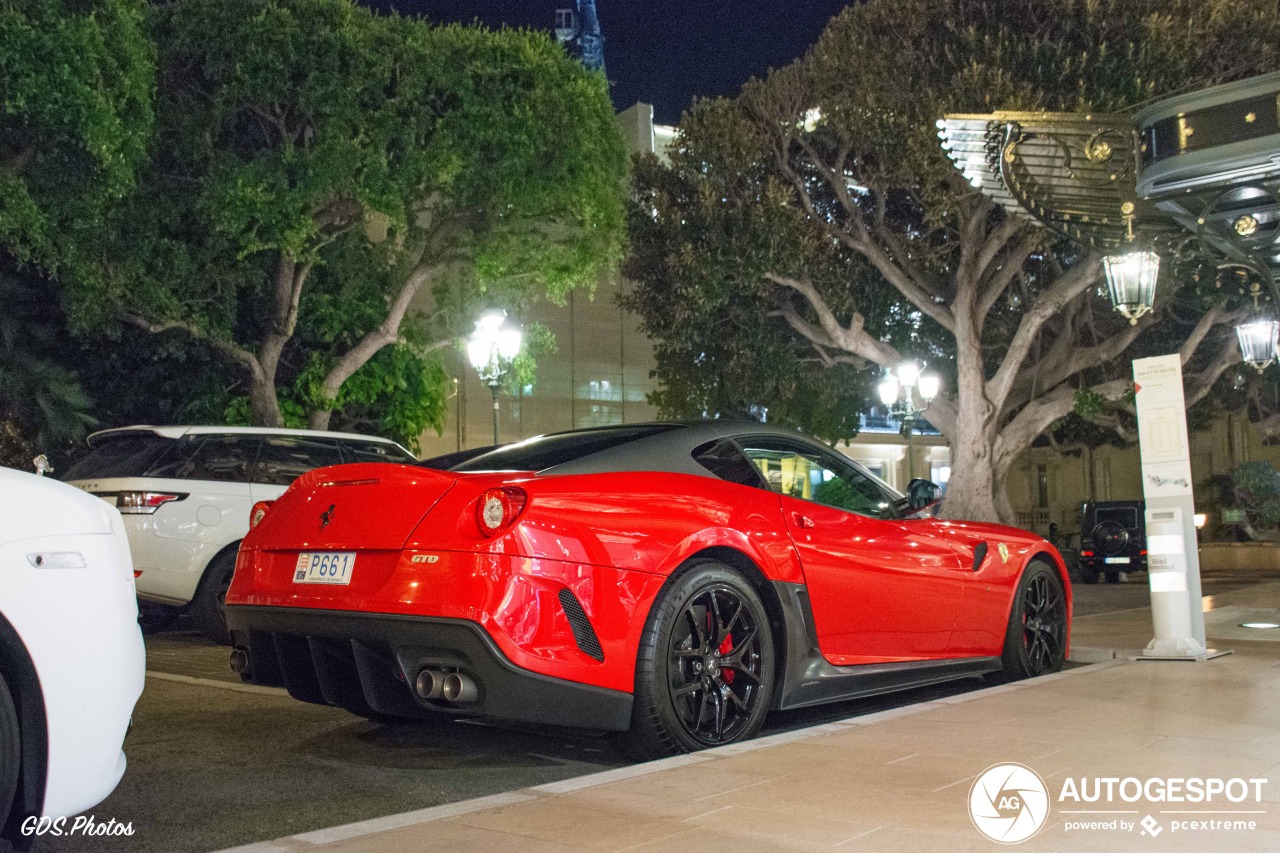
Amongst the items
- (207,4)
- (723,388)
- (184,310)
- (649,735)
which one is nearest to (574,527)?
(649,735)

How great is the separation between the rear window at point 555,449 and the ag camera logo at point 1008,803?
2.05m

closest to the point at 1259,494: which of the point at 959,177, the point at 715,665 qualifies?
the point at 959,177

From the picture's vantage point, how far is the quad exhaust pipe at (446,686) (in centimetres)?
445

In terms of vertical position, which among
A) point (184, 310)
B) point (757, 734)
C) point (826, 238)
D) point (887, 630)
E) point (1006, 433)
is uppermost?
point (826, 238)

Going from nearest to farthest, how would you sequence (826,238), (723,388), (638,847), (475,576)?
(638,847), (475,576), (826,238), (723,388)

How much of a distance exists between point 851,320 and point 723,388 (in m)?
4.57

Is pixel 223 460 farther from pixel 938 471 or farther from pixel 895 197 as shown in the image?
pixel 938 471

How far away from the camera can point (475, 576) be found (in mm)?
4453

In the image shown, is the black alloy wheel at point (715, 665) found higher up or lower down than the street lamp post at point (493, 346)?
lower down

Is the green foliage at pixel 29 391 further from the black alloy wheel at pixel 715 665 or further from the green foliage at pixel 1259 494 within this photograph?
the green foliage at pixel 1259 494

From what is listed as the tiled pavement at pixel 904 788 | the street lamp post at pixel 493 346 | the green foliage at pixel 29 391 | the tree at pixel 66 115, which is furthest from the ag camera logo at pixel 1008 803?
the green foliage at pixel 29 391

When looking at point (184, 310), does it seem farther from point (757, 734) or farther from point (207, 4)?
point (757, 734)

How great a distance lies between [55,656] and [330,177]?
15.3m

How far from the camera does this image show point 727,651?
5.24 metres
